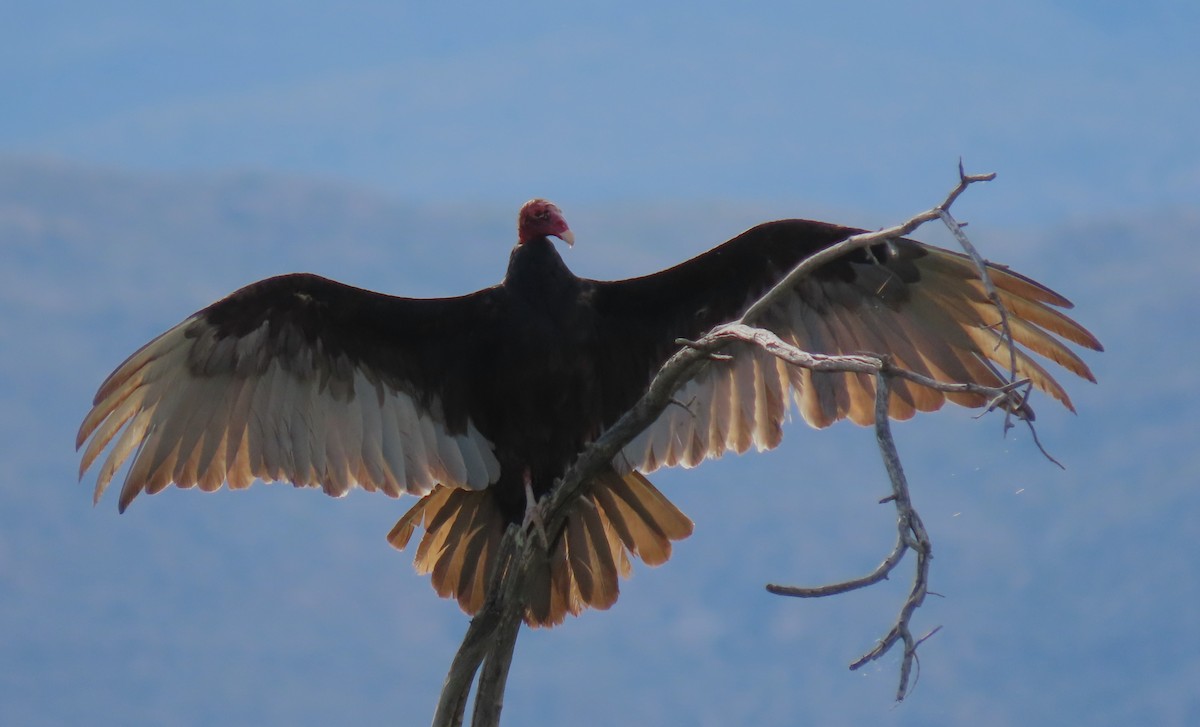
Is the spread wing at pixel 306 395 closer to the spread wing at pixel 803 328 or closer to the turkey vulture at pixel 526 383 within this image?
the turkey vulture at pixel 526 383

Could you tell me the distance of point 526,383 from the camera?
165 inches

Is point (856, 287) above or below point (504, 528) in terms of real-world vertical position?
above

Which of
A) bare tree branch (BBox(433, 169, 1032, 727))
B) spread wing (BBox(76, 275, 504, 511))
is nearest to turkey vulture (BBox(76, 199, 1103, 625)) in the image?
spread wing (BBox(76, 275, 504, 511))

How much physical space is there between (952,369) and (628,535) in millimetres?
1122

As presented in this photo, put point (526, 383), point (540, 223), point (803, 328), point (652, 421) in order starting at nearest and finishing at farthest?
point (652, 421) < point (526, 383) < point (540, 223) < point (803, 328)

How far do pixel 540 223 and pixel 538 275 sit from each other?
24 cm

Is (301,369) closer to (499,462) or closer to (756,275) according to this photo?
(499,462)

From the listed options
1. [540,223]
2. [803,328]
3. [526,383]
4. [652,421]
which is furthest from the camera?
[803,328]

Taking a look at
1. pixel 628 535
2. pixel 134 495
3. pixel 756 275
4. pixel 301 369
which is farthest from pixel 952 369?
pixel 134 495

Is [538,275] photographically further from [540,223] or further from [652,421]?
[652,421]

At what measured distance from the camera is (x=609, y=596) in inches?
175

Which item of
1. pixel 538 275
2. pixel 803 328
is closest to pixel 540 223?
pixel 538 275

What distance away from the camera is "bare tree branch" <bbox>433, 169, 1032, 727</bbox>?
2.41 meters

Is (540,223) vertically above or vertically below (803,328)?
above
